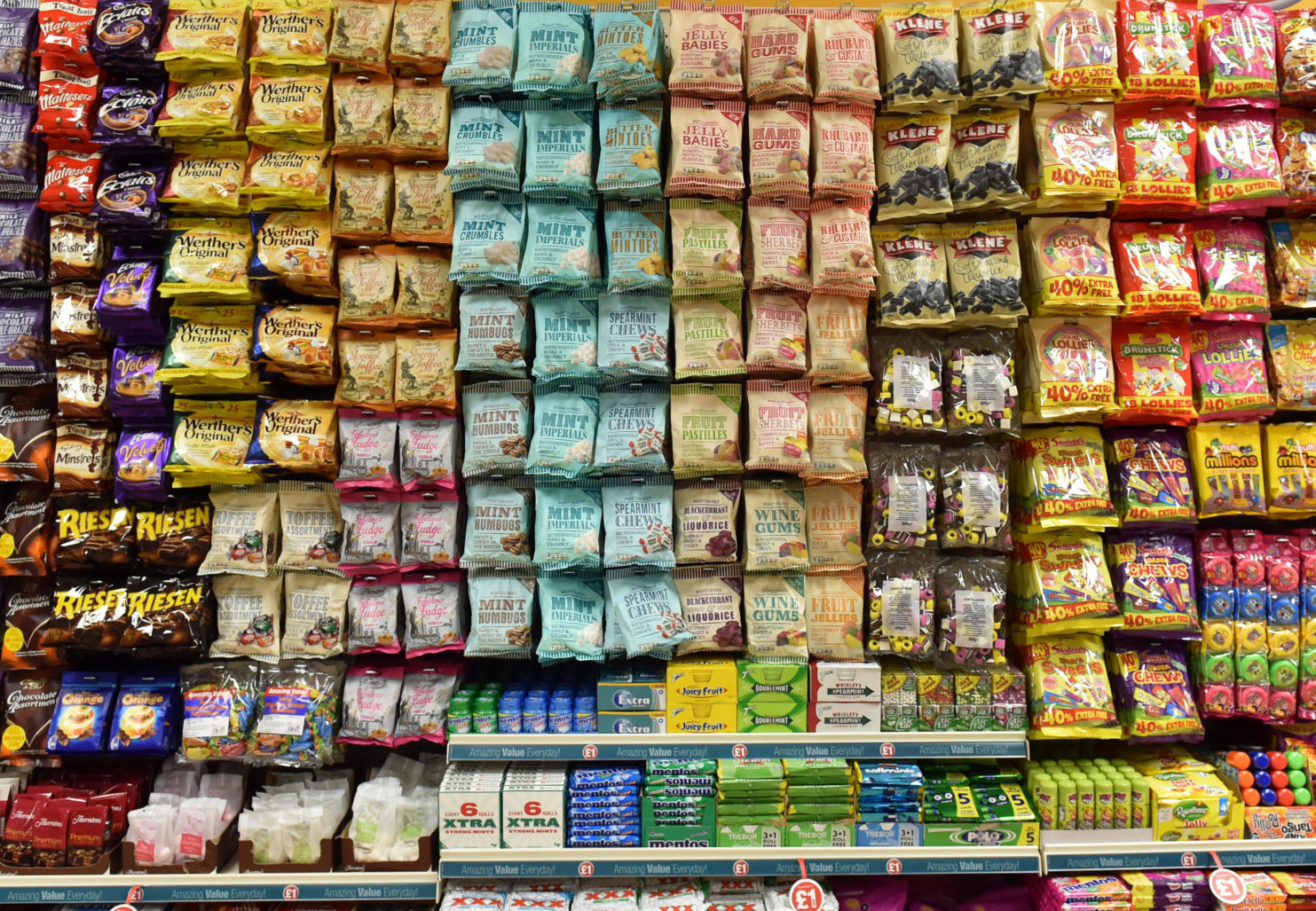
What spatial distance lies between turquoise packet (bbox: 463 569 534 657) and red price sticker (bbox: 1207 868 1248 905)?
2339 millimetres

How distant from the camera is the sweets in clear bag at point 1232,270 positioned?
274cm

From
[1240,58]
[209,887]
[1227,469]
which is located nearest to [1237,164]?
[1240,58]

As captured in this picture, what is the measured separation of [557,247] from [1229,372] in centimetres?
237

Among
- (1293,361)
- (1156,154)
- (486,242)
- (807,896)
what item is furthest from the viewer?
(1293,361)

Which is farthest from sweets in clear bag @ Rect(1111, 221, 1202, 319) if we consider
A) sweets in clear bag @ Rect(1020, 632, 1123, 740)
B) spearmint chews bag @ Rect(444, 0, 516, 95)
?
spearmint chews bag @ Rect(444, 0, 516, 95)

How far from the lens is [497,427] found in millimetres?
2666

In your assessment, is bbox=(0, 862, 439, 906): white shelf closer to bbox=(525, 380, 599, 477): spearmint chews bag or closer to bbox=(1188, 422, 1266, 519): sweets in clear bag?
bbox=(525, 380, 599, 477): spearmint chews bag

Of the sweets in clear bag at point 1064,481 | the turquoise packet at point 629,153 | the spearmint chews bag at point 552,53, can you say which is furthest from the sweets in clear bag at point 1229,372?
the spearmint chews bag at point 552,53

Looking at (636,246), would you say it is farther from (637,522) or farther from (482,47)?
(637,522)

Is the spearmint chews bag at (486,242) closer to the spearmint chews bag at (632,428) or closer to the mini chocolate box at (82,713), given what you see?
the spearmint chews bag at (632,428)

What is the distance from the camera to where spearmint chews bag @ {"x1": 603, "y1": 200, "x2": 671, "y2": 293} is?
8.62 ft

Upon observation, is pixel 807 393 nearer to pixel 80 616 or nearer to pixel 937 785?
pixel 937 785

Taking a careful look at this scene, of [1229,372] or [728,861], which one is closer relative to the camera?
[728,861]

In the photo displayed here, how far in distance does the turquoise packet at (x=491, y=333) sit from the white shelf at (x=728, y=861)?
5.21ft
